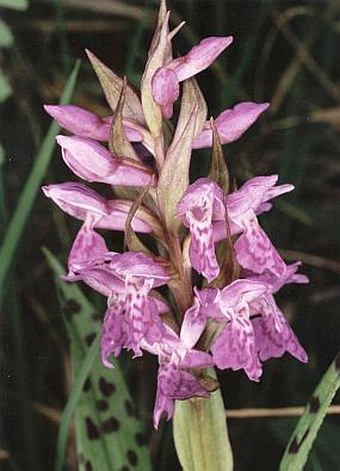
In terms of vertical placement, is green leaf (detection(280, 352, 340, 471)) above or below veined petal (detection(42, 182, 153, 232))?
below

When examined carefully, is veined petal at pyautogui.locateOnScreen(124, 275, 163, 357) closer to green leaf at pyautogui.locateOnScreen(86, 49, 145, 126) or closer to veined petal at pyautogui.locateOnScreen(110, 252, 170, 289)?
veined petal at pyautogui.locateOnScreen(110, 252, 170, 289)

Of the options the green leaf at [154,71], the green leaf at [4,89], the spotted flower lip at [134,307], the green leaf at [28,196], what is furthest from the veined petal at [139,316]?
the green leaf at [4,89]

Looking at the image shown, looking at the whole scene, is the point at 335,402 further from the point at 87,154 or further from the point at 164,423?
the point at 87,154

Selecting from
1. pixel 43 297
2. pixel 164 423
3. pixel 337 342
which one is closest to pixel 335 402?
pixel 337 342

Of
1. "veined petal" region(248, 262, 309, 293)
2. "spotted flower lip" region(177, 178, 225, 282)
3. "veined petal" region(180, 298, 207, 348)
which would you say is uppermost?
"spotted flower lip" region(177, 178, 225, 282)

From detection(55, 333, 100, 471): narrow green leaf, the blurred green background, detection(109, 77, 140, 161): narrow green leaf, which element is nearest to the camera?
detection(109, 77, 140, 161): narrow green leaf

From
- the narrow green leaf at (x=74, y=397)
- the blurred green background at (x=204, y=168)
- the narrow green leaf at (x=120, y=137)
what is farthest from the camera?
the blurred green background at (x=204, y=168)

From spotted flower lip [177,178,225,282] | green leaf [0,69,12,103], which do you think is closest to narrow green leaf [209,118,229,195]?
spotted flower lip [177,178,225,282]

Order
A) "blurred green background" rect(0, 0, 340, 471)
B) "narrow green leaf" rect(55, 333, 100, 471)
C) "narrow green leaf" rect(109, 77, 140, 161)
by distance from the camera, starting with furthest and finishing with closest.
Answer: "blurred green background" rect(0, 0, 340, 471), "narrow green leaf" rect(55, 333, 100, 471), "narrow green leaf" rect(109, 77, 140, 161)

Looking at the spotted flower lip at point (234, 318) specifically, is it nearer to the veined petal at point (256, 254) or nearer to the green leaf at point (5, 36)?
the veined petal at point (256, 254)
